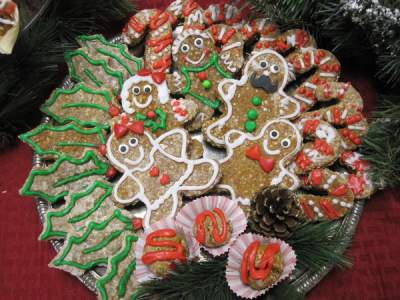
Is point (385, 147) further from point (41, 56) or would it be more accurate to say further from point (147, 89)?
point (41, 56)

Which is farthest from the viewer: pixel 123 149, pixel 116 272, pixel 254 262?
pixel 123 149

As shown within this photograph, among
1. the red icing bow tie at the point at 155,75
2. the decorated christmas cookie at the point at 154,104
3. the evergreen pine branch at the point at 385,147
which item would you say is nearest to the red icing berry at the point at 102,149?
the decorated christmas cookie at the point at 154,104

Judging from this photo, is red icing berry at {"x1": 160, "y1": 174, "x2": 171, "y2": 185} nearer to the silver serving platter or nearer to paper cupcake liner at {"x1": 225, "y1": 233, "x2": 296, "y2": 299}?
the silver serving platter

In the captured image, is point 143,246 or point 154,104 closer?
point 143,246

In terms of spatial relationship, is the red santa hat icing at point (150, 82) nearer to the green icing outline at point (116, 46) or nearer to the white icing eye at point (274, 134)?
the green icing outline at point (116, 46)

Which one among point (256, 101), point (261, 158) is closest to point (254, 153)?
point (261, 158)

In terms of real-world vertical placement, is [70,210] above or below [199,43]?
below

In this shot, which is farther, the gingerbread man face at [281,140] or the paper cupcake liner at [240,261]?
the gingerbread man face at [281,140]
